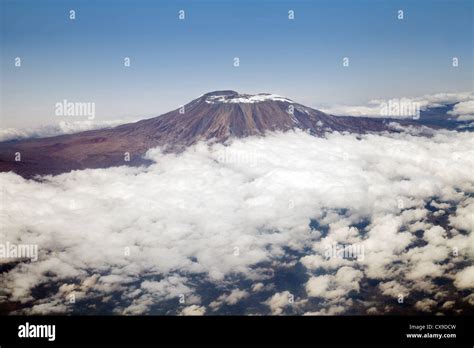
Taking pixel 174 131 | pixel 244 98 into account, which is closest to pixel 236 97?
pixel 244 98

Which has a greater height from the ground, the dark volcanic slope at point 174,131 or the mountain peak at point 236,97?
the mountain peak at point 236,97

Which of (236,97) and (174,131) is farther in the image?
(236,97)

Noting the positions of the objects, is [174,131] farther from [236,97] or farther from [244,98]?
[244,98]

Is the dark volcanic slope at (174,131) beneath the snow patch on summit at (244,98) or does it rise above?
beneath

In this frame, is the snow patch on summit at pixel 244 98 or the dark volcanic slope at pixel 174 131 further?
the snow patch on summit at pixel 244 98

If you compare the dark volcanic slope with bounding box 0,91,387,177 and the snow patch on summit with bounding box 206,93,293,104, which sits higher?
the snow patch on summit with bounding box 206,93,293,104

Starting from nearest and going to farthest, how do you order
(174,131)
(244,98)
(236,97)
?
(174,131) < (236,97) < (244,98)

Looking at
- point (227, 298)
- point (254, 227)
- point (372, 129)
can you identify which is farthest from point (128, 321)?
point (372, 129)

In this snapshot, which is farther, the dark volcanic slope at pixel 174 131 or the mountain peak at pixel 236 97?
the mountain peak at pixel 236 97
